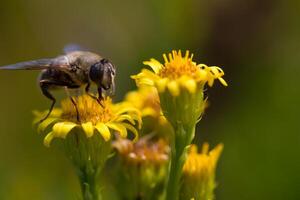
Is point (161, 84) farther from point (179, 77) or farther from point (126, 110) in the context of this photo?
point (126, 110)

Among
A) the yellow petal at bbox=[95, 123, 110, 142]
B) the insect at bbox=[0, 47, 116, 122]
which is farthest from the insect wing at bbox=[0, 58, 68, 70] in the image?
the yellow petal at bbox=[95, 123, 110, 142]

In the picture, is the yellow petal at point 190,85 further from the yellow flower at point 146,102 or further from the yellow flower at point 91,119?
the yellow flower at point 146,102

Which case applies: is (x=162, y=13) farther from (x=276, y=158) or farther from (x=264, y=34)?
(x=276, y=158)

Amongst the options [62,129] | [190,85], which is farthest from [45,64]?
[190,85]

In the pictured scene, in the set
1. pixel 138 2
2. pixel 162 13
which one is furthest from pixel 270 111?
pixel 138 2

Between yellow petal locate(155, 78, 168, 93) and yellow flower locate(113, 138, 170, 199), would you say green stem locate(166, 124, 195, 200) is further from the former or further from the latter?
yellow flower locate(113, 138, 170, 199)
